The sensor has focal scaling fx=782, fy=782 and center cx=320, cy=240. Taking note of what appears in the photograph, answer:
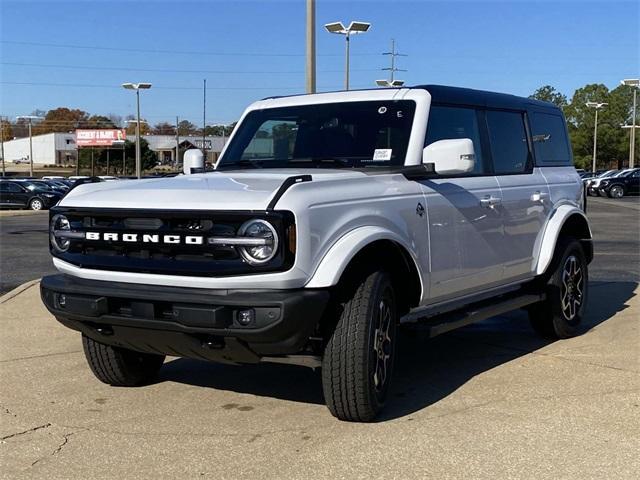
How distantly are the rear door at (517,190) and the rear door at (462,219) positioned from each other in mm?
146

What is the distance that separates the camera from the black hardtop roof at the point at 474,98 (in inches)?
222

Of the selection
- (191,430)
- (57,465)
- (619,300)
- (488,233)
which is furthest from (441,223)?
(619,300)

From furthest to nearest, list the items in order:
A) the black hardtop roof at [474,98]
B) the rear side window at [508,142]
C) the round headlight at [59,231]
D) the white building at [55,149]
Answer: the white building at [55,149]
the rear side window at [508,142]
the black hardtop roof at [474,98]
the round headlight at [59,231]

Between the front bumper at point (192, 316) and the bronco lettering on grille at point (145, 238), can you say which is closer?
the front bumper at point (192, 316)

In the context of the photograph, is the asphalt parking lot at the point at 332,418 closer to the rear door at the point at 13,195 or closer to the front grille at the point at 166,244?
the front grille at the point at 166,244

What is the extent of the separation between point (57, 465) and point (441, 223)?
2.77 meters

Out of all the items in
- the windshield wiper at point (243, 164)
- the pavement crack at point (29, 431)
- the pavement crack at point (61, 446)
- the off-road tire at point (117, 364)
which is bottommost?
the pavement crack at point (29, 431)

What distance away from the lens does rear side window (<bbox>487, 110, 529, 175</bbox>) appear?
629 centimetres

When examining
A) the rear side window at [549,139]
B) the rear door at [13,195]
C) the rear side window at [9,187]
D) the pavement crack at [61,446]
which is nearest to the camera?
the pavement crack at [61,446]

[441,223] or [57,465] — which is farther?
[441,223]

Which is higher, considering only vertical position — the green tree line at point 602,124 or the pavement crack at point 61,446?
the green tree line at point 602,124

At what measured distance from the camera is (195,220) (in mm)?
4141

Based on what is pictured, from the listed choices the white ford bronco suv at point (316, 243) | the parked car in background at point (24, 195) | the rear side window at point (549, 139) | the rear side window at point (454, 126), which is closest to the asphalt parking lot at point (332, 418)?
the white ford bronco suv at point (316, 243)

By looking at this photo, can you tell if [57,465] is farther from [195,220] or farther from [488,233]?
[488,233]
